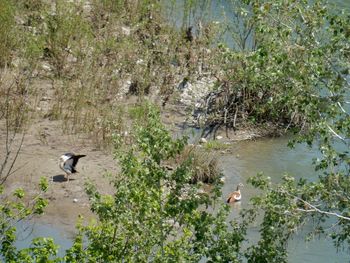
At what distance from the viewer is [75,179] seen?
40.1 ft

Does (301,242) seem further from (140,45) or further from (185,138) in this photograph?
(140,45)

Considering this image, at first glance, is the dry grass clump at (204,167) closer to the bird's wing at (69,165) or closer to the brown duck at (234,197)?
the brown duck at (234,197)

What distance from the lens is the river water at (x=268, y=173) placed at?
10.7 metres

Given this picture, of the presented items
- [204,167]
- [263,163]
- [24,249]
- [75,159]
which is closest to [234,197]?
Result: [204,167]

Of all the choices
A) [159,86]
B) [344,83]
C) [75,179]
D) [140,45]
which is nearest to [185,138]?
[344,83]

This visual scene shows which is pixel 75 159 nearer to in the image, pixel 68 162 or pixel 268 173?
pixel 68 162

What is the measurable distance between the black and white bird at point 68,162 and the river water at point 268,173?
1.39 m

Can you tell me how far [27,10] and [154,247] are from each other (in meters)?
11.3

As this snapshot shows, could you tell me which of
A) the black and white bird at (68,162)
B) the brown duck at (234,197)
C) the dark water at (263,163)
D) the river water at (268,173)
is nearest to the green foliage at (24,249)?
the river water at (268,173)

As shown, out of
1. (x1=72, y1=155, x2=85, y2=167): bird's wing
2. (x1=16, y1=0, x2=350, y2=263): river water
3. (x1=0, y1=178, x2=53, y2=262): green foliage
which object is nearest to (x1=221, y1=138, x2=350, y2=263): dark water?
(x1=16, y1=0, x2=350, y2=263): river water

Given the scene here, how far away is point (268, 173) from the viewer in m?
13.6

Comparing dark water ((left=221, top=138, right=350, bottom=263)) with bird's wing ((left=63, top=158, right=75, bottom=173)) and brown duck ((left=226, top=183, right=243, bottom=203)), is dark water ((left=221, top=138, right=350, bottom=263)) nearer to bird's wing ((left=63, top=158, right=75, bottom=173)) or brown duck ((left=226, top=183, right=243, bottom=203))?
brown duck ((left=226, top=183, right=243, bottom=203))

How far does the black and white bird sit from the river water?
1.39 m

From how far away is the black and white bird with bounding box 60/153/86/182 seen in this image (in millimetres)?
12188
